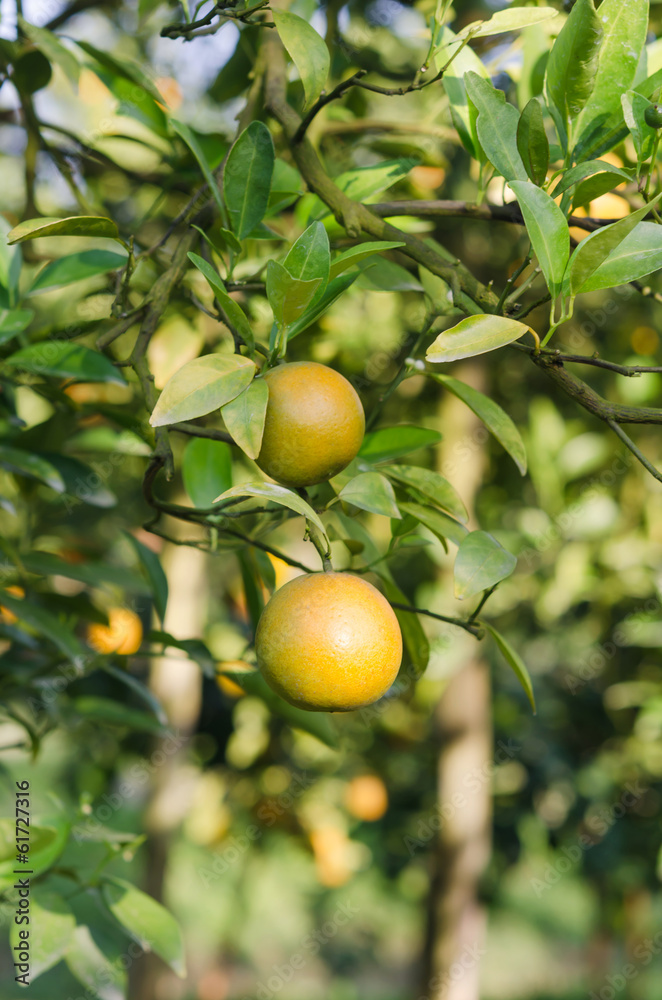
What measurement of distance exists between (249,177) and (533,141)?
0.18 metres

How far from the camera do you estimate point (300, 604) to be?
436 millimetres

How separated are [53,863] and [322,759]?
5.04 ft

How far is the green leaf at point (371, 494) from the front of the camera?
449mm

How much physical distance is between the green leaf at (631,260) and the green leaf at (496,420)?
0.34ft

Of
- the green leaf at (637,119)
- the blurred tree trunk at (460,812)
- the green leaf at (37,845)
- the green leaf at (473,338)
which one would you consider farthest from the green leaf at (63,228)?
the blurred tree trunk at (460,812)

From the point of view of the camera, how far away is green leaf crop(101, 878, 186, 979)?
638 millimetres

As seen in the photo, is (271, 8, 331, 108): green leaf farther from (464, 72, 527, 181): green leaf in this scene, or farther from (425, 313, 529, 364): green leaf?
(425, 313, 529, 364): green leaf

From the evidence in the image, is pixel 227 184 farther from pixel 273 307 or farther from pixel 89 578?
pixel 89 578

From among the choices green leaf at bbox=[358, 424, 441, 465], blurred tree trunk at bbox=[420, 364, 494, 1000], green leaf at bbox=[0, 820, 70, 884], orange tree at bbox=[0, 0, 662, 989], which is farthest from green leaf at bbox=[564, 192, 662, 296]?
blurred tree trunk at bbox=[420, 364, 494, 1000]

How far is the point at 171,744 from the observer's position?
1528mm

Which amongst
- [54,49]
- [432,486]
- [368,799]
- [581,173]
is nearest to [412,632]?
[432,486]

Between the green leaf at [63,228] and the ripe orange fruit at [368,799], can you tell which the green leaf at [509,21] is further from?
the ripe orange fruit at [368,799]

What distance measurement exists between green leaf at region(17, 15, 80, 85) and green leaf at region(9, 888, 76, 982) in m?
0.72

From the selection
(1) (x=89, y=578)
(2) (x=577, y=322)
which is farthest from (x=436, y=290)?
(2) (x=577, y=322)
